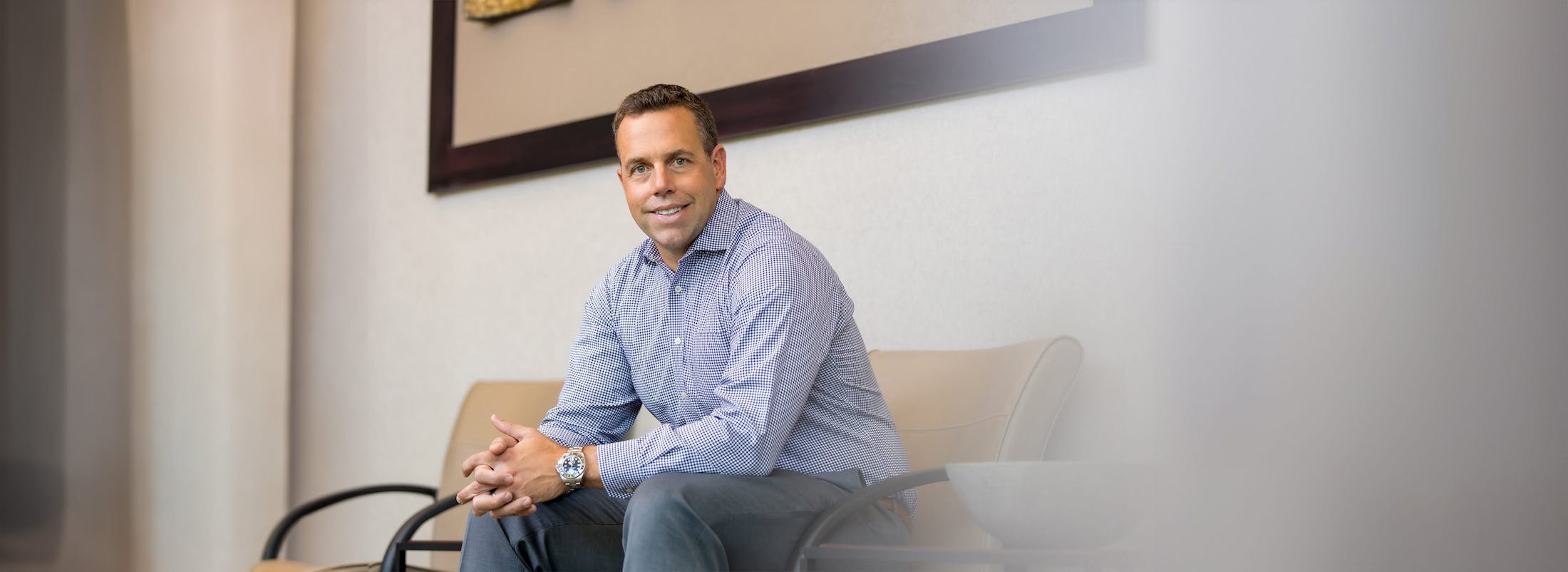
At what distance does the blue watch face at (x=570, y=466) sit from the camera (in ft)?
4.68

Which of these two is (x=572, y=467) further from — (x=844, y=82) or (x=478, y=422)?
(x=478, y=422)

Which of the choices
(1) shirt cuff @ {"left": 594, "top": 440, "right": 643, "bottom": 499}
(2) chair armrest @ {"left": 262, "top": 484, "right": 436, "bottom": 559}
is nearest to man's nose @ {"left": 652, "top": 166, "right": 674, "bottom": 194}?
(1) shirt cuff @ {"left": 594, "top": 440, "right": 643, "bottom": 499}

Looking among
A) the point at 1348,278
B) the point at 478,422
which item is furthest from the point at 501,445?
the point at 1348,278

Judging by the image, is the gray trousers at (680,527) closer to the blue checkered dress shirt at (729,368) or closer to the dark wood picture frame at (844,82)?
the blue checkered dress shirt at (729,368)

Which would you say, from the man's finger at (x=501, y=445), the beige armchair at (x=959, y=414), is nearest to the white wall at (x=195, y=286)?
the beige armchair at (x=959, y=414)

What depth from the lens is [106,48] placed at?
9.81 ft

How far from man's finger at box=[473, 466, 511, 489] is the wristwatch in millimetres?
66

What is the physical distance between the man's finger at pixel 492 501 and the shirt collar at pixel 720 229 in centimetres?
41

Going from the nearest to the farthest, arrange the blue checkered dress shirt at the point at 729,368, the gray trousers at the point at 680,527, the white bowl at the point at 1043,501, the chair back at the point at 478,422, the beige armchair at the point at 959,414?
the white bowl at the point at 1043,501, the gray trousers at the point at 680,527, the blue checkered dress shirt at the point at 729,368, the beige armchair at the point at 959,414, the chair back at the point at 478,422

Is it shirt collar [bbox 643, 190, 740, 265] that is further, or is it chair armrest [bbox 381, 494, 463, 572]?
chair armrest [bbox 381, 494, 463, 572]

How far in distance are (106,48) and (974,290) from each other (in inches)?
94.4

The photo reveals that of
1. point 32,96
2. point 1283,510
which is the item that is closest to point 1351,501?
point 1283,510

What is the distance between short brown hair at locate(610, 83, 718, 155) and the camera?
5.13 ft

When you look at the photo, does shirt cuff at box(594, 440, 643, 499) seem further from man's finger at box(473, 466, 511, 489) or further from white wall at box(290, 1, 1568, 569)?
white wall at box(290, 1, 1568, 569)
